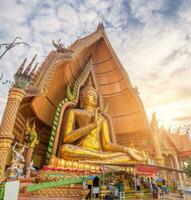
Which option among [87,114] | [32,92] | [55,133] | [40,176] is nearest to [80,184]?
[40,176]

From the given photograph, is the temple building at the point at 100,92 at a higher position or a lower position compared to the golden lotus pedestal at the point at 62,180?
higher

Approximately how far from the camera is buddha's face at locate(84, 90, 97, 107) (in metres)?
8.98

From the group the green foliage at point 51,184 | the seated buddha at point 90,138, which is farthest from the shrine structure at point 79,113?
the green foliage at point 51,184

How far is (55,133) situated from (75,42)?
13.1 ft

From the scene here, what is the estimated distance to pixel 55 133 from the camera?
7.07 m

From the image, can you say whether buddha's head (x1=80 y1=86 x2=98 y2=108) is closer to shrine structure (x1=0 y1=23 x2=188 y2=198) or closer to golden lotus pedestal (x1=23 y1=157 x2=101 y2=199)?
shrine structure (x1=0 y1=23 x2=188 y2=198)

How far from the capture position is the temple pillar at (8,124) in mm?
4488

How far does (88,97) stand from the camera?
355 inches

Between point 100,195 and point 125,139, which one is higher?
point 125,139

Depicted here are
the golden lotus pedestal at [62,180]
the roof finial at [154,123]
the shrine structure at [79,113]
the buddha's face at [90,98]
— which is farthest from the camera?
the roof finial at [154,123]

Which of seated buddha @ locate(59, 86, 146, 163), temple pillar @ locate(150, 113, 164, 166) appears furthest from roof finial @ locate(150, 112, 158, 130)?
seated buddha @ locate(59, 86, 146, 163)

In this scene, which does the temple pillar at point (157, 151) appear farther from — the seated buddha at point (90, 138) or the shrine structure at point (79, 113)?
the seated buddha at point (90, 138)

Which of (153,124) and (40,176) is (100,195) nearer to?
(40,176)

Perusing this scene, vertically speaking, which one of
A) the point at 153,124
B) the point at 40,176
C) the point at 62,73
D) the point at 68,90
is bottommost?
the point at 40,176
